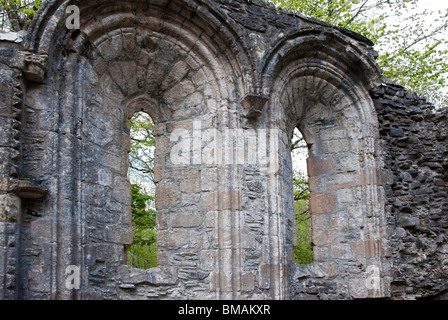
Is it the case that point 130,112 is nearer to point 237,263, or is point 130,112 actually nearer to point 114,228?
point 114,228

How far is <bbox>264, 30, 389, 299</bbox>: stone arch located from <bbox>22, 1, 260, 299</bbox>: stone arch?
0.97m

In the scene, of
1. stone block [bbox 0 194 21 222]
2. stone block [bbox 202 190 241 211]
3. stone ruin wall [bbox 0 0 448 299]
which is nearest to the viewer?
stone block [bbox 0 194 21 222]

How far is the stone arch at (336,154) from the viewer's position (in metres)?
7.52

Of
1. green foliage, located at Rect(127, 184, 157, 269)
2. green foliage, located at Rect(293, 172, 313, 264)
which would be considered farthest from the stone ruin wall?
green foliage, located at Rect(127, 184, 157, 269)

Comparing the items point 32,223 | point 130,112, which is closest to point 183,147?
point 130,112

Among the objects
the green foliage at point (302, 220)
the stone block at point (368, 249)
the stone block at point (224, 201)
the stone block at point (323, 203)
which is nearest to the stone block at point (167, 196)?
the stone block at point (224, 201)

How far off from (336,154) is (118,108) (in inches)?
130

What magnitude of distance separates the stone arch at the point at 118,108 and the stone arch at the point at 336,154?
0.97 m

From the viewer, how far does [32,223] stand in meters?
5.14

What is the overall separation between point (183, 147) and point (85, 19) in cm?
188

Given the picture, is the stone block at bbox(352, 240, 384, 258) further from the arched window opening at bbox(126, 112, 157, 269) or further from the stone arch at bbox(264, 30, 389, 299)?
the arched window opening at bbox(126, 112, 157, 269)

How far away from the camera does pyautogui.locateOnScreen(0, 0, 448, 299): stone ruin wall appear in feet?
17.4

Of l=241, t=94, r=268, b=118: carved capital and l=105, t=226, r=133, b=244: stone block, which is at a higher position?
l=241, t=94, r=268, b=118: carved capital

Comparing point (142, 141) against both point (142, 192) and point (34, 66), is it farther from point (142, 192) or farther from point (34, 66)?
point (34, 66)
